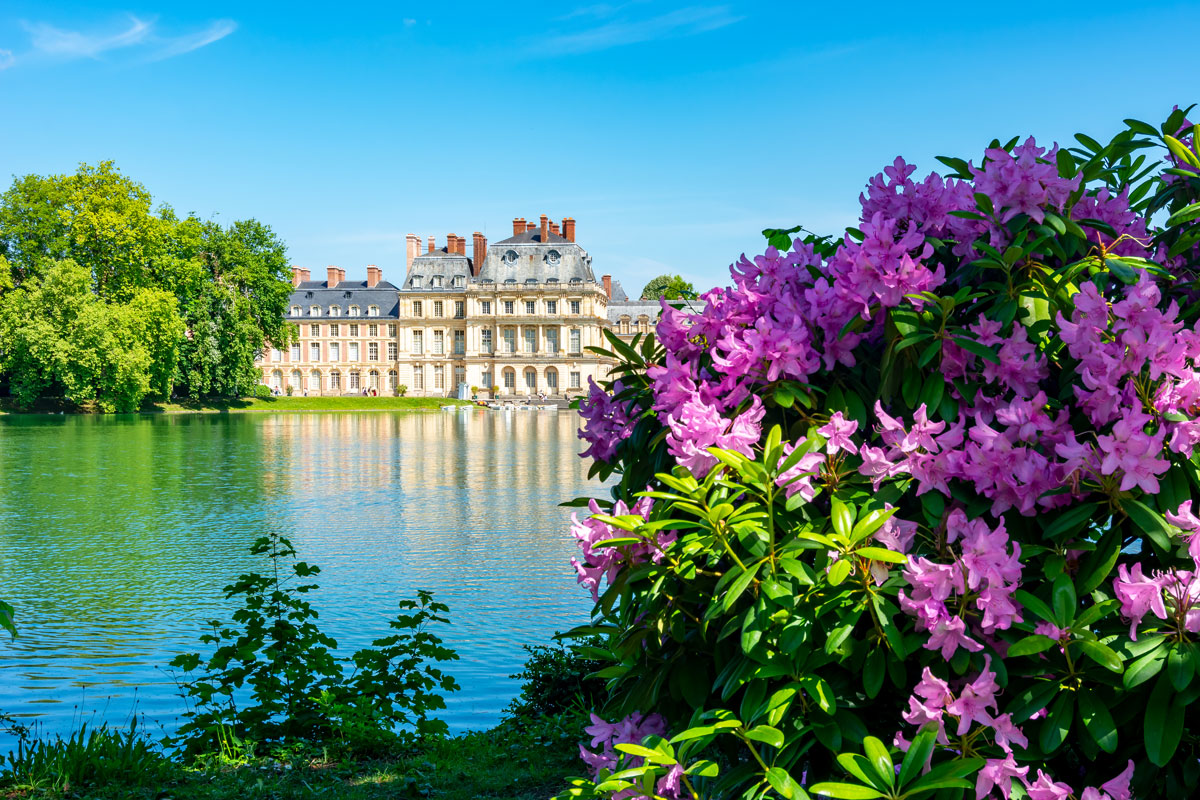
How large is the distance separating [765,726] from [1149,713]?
0.71 m

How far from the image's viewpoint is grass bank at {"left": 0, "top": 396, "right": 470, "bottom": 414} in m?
48.8

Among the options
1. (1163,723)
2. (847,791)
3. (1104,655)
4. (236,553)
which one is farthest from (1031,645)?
(236,553)

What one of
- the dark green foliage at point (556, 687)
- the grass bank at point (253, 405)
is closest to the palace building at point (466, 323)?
the grass bank at point (253, 405)

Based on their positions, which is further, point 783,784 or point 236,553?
point 236,553

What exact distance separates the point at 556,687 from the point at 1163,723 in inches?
170

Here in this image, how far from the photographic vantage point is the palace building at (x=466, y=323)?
283ft

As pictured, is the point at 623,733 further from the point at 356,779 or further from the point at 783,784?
the point at 356,779

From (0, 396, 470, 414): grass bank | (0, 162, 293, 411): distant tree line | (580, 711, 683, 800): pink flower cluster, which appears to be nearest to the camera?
(580, 711, 683, 800): pink flower cluster

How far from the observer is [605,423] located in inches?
109

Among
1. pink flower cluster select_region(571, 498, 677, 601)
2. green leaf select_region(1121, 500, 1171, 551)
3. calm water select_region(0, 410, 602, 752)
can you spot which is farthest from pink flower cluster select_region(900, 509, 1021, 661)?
calm water select_region(0, 410, 602, 752)

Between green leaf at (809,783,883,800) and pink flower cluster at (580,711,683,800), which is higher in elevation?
green leaf at (809,783,883,800)

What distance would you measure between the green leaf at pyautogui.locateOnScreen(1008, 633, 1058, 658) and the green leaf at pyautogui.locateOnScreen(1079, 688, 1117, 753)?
6.8 inches

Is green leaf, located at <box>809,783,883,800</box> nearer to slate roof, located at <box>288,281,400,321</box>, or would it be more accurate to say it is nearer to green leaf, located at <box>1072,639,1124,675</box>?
green leaf, located at <box>1072,639,1124,675</box>

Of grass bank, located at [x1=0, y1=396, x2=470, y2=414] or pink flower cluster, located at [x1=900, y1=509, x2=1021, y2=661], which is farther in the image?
grass bank, located at [x1=0, y1=396, x2=470, y2=414]
